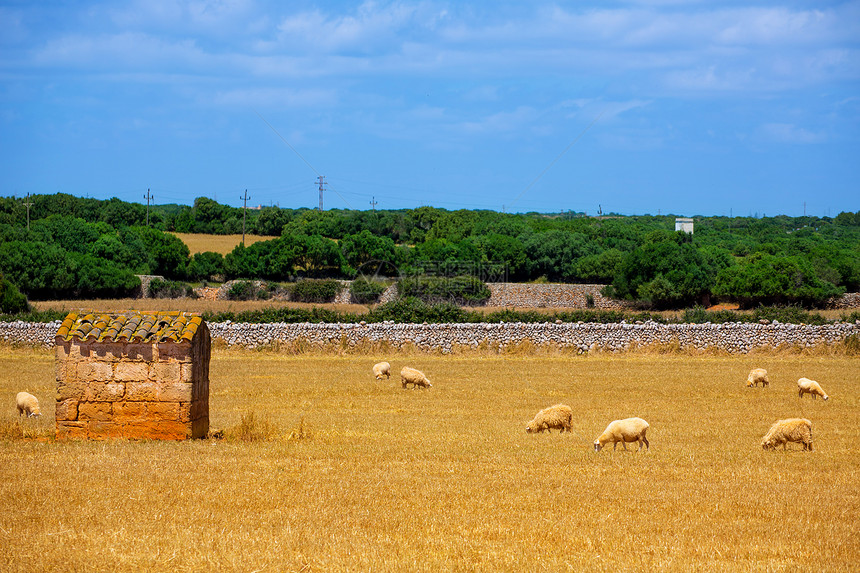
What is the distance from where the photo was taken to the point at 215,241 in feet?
Result: 311

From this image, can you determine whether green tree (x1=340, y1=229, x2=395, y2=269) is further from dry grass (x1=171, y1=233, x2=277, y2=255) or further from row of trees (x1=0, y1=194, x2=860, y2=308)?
dry grass (x1=171, y1=233, x2=277, y2=255)

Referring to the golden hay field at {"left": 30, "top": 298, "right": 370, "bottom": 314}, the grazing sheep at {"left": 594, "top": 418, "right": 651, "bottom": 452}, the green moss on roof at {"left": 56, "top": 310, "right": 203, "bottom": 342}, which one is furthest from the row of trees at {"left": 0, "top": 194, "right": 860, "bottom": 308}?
the green moss on roof at {"left": 56, "top": 310, "right": 203, "bottom": 342}

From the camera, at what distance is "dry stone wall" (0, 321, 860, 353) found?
32188mm

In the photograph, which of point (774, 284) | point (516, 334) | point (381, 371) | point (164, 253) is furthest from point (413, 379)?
point (164, 253)

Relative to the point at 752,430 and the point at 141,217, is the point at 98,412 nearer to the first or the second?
the point at 752,430

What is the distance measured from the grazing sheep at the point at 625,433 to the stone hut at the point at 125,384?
22.1 feet

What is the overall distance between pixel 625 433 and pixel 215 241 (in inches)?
3433

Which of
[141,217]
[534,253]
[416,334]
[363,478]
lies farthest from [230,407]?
[141,217]

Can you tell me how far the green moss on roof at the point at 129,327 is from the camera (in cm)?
1266

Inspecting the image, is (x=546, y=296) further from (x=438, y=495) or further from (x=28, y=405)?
(x=438, y=495)

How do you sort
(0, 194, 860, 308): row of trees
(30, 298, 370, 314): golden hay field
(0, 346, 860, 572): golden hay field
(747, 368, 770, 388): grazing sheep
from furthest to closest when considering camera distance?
1. (0, 194, 860, 308): row of trees
2. (30, 298, 370, 314): golden hay field
3. (747, 368, 770, 388): grazing sheep
4. (0, 346, 860, 572): golden hay field

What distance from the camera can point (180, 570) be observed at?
7.03m

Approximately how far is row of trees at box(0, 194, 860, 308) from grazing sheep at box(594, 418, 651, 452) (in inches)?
1768

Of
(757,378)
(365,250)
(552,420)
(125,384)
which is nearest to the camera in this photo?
(125,384)
